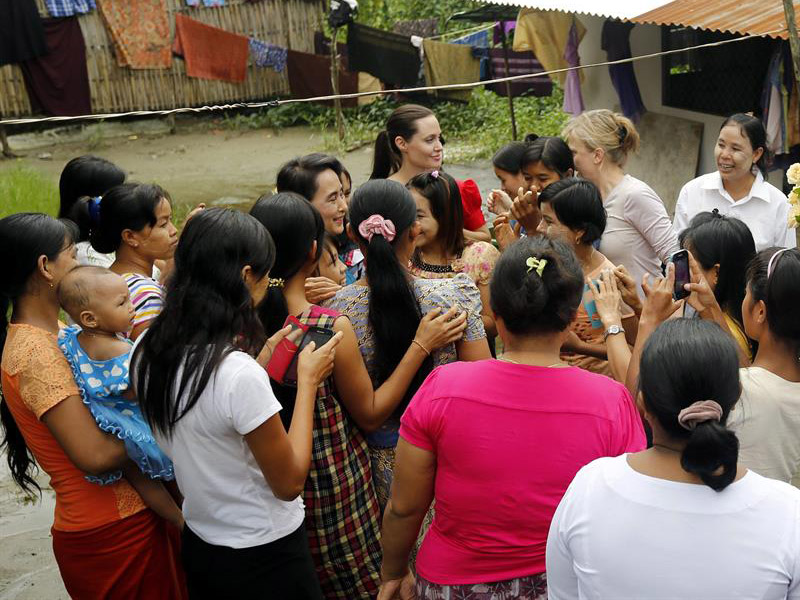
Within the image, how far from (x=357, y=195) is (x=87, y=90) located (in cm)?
1181

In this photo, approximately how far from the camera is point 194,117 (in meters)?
14.6

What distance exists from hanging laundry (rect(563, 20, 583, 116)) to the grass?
17.2 ft

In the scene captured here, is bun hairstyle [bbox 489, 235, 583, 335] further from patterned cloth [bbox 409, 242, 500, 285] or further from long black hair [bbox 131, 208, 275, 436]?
patterned cloth [bbox 409, 242, 500, 285]

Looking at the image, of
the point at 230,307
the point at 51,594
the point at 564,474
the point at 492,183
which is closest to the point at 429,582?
the point at 564,474

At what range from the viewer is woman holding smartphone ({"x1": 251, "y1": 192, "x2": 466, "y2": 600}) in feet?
8.09

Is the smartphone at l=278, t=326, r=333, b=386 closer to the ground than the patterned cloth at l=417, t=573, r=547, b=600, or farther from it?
farther from it

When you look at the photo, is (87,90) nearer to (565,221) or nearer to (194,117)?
(194,117)

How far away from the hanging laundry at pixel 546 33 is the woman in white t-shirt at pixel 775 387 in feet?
22.6

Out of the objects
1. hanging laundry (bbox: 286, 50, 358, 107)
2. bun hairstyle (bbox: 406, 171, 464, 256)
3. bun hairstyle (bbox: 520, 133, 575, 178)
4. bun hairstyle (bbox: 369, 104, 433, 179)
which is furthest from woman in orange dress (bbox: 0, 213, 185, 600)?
hanging laundry (bbox: 286, 50, 358, 107)

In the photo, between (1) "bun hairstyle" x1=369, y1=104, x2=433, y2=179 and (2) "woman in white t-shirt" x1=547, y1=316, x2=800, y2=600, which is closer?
(2) "woman in white t-shirt" x1=547, y1=316, x2=800, y2=600

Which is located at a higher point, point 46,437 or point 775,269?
point 775,269

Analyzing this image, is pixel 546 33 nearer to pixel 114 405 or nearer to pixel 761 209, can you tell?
pixel 761 209

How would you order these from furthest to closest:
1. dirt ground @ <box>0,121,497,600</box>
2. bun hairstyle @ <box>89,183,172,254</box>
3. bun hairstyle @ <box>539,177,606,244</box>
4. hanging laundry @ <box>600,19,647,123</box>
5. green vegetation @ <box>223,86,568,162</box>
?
green vegetation @ <box>223,86,568,162</box>
dirt ground @ <box>0,121,497,600</box>
hanging laundry @ <box>600,19,647,123</box>
bun hairstyle @ <box>539,177,606,244</box>
bun hairstyle @ <box>89,183,172,254</box>

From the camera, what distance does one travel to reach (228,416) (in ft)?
6.56
